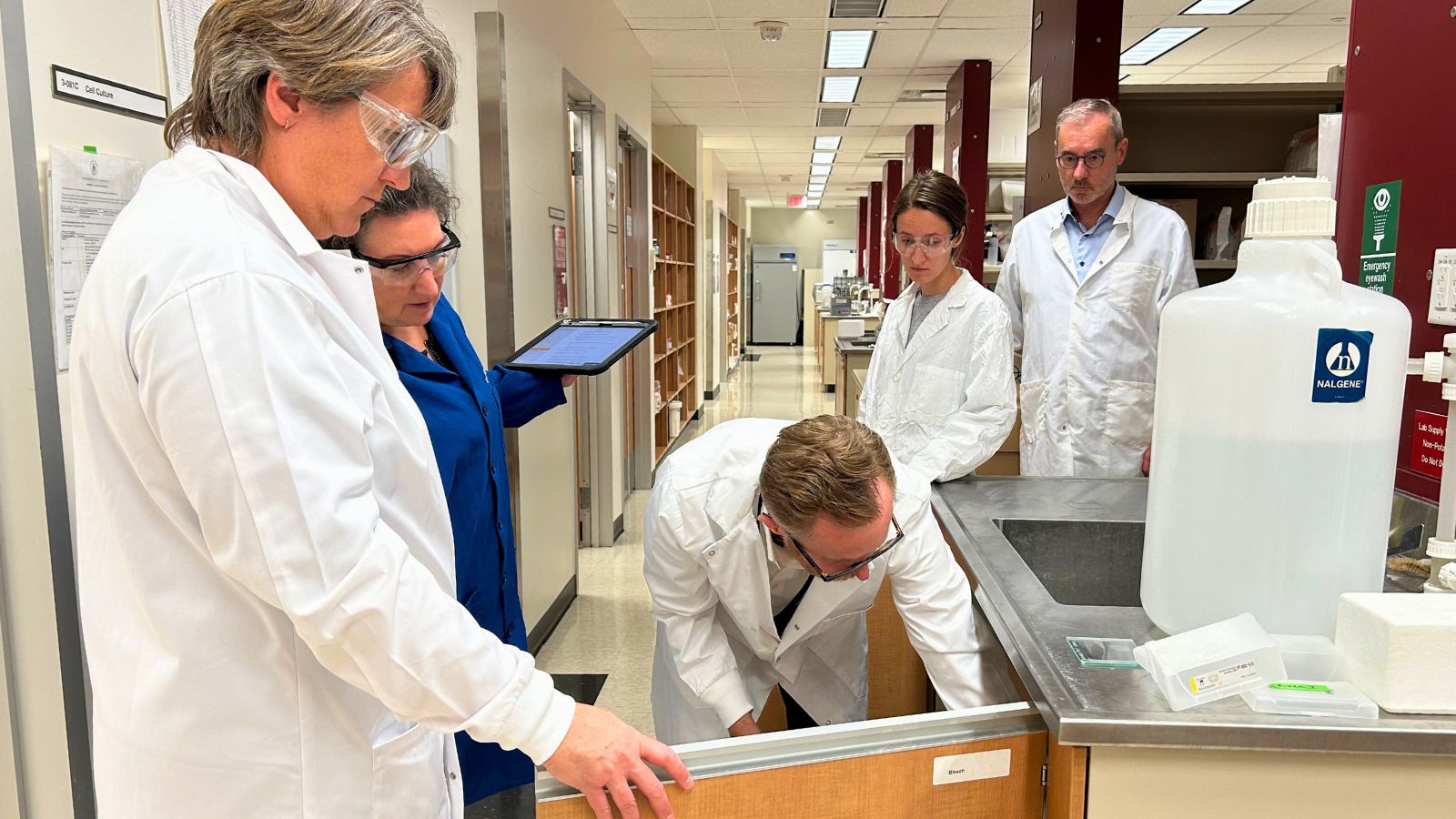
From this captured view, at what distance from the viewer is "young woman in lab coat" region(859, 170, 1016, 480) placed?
2.27 meters

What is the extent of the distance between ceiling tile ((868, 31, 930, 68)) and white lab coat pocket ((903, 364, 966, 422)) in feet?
11.6

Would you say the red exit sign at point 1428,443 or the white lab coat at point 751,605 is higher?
the red exit sign at point 1428,443

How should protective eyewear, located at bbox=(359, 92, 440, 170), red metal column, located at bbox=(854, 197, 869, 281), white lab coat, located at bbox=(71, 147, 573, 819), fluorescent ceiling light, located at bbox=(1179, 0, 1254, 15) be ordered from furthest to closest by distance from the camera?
red metal column, located at bbox=(854, 197, 869, 281)
fluorescent ceiling light, located at bbox=(1179, 0, 1254, 15)
protective eyewear, located at bbox=(359, 92, 440, 170)
white lab coat, located at bbox=(71, 147, 573, 819)

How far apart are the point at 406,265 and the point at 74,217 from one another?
431 millimetres

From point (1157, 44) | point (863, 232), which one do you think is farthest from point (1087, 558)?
point (863, 232)

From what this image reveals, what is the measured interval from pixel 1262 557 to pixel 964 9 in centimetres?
447

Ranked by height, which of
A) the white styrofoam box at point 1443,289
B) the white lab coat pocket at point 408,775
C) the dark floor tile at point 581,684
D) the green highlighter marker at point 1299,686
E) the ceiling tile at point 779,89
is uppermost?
the ceiling tile at point 779,89

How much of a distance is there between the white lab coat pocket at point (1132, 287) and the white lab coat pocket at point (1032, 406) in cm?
29

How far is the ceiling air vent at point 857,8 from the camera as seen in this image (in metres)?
4.71

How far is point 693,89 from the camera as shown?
22.3 feet

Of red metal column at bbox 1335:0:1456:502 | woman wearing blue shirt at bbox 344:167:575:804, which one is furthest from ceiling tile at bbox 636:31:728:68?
red metal column at bbox 1335:0:1456:502

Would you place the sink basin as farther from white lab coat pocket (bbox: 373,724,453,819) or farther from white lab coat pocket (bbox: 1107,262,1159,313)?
white lab coat pocket (bbox: 1107,262,1159,313)

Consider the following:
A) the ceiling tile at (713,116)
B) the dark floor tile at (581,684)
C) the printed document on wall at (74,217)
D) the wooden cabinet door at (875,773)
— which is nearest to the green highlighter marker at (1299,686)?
the wooden cabinet door at (875,773)

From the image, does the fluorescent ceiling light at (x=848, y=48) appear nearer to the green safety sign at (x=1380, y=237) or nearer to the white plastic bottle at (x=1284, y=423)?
the green safety sign at (x=1380, y=237)
